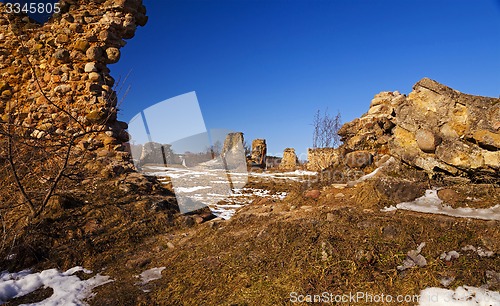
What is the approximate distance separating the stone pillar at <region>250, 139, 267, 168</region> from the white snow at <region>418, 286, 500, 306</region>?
62.8ft

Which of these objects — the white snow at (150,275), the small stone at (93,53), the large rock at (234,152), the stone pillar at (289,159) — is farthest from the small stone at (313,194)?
the stone pillar at (289,159)

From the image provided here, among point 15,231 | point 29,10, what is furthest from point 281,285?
point 29,10

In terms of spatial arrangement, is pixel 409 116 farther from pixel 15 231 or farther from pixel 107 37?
pixel 107 37

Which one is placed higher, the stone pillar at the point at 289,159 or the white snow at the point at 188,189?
the stone pillar at the point at 289,159

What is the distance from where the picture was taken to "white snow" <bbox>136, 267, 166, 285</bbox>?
3.01 meters

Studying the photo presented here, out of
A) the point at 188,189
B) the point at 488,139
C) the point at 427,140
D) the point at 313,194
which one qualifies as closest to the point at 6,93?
the point at 188,189

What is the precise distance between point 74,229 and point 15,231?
2.28 ft

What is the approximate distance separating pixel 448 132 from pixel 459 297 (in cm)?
263

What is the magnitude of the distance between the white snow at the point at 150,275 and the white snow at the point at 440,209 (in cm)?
273

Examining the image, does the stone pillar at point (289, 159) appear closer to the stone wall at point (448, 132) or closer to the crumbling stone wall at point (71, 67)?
the crumbling stone wall at point (71, 67)

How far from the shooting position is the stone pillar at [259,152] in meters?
21.7

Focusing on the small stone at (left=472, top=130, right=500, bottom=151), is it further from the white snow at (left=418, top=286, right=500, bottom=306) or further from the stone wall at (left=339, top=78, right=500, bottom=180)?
the white snow at (left=418, top=286, right=500, bottom=306)

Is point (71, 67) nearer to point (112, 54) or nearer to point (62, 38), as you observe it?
point (62, 38)

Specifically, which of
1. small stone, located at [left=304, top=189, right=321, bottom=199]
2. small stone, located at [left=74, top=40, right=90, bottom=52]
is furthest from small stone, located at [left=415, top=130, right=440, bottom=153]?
small stone, located at [left=74, top=40, right=90, bottom=52]
